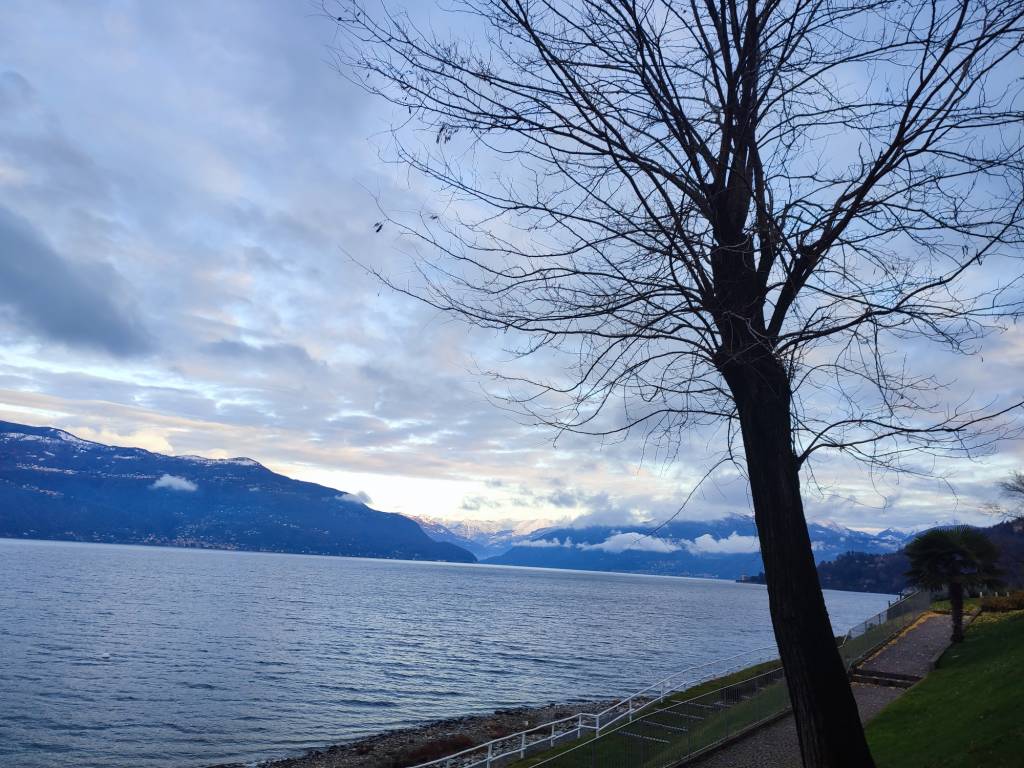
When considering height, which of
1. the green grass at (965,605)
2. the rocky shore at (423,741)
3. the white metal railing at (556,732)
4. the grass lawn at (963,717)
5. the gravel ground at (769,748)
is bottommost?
the rocky shore at (423,741)

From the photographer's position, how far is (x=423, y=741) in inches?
1363

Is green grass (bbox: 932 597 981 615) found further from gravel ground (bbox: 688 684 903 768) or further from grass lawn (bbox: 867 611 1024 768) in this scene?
gravel ground (bbox: 688 684 903 768)

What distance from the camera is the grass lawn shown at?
13727mm

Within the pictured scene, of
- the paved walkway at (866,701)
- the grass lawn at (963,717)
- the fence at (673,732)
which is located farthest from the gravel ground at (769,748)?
the grass lawn at (963,717)

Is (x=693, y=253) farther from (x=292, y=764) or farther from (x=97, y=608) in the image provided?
(x=97, y=608)

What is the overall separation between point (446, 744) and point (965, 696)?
22.4 m

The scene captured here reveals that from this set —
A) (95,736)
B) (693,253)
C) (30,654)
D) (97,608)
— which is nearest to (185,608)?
(97,608)

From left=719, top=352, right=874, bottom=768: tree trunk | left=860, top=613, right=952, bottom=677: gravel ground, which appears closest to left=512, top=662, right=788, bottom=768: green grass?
left=860, top=613, right=952, bottom=677: gravel ground

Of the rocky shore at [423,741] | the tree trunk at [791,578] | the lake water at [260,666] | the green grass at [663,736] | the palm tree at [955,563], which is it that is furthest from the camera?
the lake water at [260,666]

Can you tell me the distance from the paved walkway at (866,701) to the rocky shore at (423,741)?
15.6 metres

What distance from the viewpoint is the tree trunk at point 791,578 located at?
15.3ft

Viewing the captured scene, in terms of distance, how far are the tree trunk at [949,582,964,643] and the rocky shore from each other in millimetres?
19484

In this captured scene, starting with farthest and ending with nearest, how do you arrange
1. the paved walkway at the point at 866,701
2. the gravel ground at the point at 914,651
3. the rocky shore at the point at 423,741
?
1. the rocky shore at the point at 423,741
2. the gravel ground at the point at 914,651
3. the paved walkway at the point at 866,701

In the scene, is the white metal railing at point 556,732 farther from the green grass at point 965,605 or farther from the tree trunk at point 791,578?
the tree trunk at point 791,578
